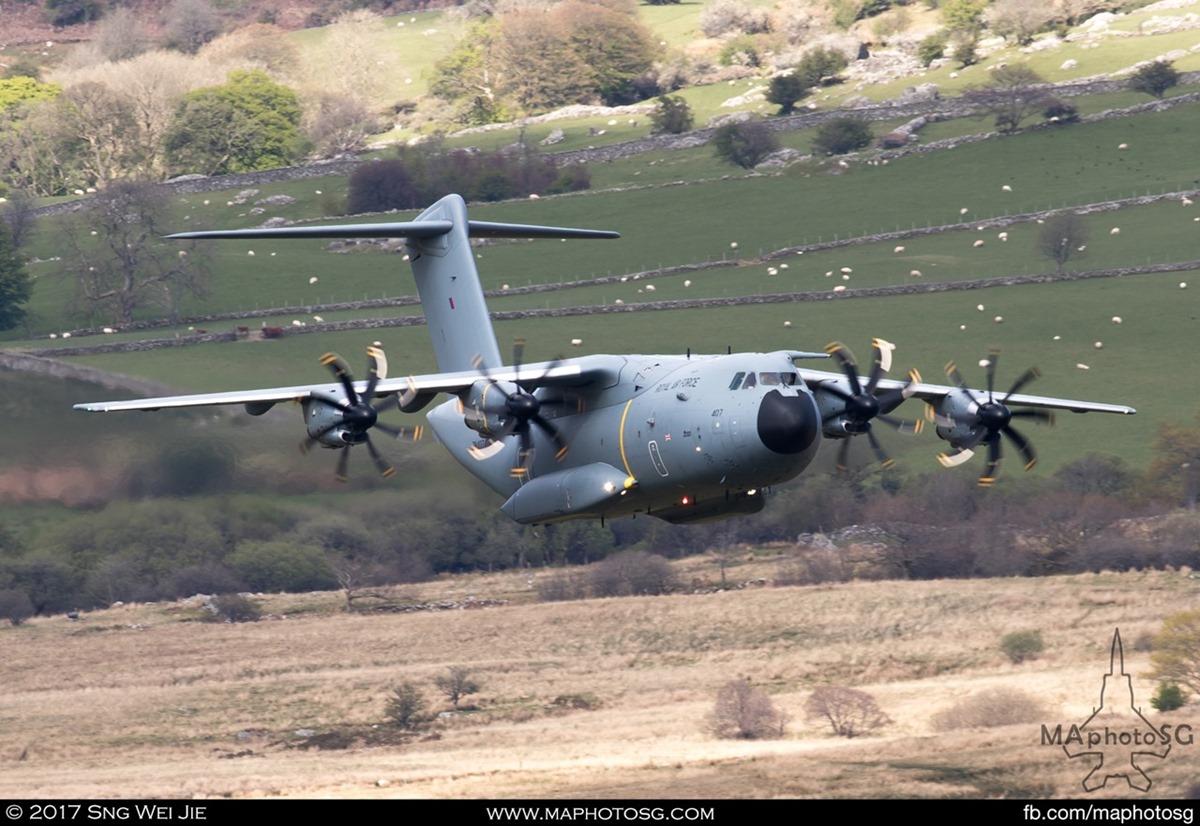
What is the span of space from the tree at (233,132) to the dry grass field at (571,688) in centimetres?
8902

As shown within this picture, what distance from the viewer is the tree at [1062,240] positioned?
337 ft

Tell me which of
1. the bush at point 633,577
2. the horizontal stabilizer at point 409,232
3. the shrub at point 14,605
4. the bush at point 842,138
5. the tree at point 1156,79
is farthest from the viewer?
the bush at point 842,138

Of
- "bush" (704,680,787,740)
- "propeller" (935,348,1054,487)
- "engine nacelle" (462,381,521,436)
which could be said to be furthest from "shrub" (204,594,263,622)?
"propeller" (935,348,1054,487)

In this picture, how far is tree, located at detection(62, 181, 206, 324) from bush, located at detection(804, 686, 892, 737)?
2366 inches

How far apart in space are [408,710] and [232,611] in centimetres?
1519

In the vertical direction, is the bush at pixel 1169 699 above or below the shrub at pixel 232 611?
below

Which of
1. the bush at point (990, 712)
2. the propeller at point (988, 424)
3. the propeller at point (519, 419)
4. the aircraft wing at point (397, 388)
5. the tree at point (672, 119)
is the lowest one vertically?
the bush at point (990, 712)

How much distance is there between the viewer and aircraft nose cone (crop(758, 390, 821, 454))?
3741 centimetres

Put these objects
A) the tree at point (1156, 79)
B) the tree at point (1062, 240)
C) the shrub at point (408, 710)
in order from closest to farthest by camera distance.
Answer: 1. the shrub at point (408, 710)
2. the tree at point (1062, 240)
3. the tree at point (1156, 79)

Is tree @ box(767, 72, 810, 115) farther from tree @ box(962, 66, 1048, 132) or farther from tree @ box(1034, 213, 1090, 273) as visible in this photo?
tree @ box(1034, 213, 1090, 273)

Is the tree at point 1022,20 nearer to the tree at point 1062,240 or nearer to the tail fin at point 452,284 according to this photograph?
the tree at point 1062,240

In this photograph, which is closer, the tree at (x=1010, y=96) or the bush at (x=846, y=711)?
the bush at (x=846, y=711)

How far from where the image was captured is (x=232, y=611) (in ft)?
242

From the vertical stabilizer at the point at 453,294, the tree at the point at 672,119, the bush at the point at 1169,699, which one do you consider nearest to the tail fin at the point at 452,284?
the vertical stabilizer at the point at 453,294
